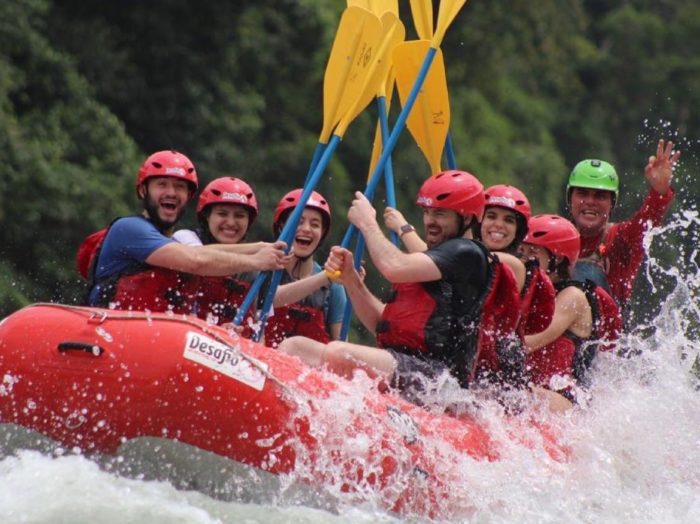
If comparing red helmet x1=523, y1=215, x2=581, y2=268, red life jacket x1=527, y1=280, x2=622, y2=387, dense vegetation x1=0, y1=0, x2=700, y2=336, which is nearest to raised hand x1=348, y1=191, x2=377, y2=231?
red helmet x1=523, y1=215, x2=581, y2=268

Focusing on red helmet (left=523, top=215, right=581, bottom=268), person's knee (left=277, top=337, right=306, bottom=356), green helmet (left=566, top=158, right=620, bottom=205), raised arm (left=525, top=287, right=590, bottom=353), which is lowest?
person's knee (left=277, top=337, right=306, bottom=356)

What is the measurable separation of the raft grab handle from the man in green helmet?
3.83 meters

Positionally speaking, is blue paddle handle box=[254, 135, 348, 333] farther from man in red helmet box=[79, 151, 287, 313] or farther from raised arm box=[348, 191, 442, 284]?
raised arm box=[348, 191, 442, 284]

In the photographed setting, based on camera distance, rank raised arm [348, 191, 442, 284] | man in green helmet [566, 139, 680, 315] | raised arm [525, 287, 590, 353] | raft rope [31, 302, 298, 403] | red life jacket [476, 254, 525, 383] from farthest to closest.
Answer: man in green helmet [566, 139, 680, 315], raised arm [525, 287, 590, 353], red life jacket [476, 254, 525, 383], raised arm [348, 191, 442, 284], raft rope [31, 302, 298, 403]

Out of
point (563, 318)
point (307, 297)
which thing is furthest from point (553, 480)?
point (307, 297)

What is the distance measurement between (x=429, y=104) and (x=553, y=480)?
109 inches

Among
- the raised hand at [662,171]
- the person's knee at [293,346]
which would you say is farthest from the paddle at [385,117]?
the raised hand at [662,171]

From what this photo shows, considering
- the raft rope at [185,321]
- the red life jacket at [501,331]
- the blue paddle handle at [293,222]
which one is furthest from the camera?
the blue paddle handle at [293,222]

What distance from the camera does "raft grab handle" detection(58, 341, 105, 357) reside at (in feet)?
22.5

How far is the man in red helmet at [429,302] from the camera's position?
7637mm

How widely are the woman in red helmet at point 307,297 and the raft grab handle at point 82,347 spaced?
2.07 metres

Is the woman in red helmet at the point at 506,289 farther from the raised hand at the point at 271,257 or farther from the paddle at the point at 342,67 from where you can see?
the paddle at the point at 342,67

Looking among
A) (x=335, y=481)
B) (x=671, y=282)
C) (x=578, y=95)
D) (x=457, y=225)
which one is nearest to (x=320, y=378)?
(x=335, y=481)

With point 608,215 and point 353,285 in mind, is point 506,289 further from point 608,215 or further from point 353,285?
point 608,215
